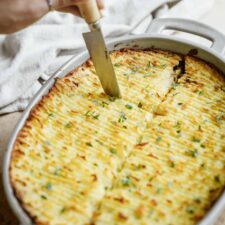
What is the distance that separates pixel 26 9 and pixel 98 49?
45cm

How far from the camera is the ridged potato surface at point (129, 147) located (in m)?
1.91

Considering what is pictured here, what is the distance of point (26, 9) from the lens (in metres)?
2.20

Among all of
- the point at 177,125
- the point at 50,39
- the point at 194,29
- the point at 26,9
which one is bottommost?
the point at 177,125

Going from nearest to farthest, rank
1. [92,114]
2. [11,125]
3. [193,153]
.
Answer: [193,153] < [92,114] < [11,125]

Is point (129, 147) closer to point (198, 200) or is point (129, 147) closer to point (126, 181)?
point (126, 181)

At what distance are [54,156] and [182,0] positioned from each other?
6.78 ft

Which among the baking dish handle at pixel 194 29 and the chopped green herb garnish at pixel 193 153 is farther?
the baking dish handle at pixel 194 29

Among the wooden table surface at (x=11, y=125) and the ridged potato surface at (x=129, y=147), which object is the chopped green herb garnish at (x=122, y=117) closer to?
the ridged potato surface at (x=129, y=147)

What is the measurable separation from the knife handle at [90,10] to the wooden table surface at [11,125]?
1.08 meters

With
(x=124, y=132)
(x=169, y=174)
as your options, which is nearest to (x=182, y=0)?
(x=124, y=132)

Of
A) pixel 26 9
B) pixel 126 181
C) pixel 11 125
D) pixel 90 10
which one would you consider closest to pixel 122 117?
pixel 126 181

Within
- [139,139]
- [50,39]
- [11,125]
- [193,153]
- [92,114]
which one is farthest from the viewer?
[50,39]

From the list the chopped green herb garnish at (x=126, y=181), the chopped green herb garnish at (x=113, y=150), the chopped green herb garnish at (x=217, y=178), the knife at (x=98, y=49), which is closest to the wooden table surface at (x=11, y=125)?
the chopped green herb garnish at (x=217, y=178)

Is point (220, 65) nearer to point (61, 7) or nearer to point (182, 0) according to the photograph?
point (61, 7)
